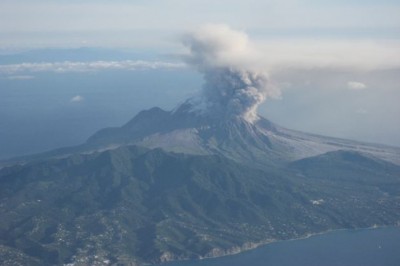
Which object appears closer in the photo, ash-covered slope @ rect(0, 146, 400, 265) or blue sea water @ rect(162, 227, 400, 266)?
blue sea water @ rect(162, 227, 400, 266)

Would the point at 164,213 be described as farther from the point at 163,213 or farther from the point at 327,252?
the point at 327,252

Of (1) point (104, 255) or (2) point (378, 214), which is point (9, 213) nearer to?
(1) point (104, 255)

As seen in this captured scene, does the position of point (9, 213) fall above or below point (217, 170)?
below

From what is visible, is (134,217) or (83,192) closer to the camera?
(134,217)

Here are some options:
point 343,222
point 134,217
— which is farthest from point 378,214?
point 134,217

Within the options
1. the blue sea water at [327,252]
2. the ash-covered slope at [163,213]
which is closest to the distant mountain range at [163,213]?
the ash-covered slope at [163,213]

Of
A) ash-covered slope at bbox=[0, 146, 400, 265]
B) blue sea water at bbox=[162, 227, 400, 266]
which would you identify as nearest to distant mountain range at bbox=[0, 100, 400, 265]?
ash-covered slope at bbox=[0, 146, 400, 265]

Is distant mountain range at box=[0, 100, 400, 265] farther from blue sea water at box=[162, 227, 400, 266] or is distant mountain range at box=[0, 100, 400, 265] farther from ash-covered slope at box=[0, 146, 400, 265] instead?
blue sea water at box=[162, 227, 400, 266]

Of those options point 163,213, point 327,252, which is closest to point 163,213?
point 163,213

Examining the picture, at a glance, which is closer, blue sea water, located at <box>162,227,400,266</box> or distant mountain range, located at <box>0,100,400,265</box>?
blue sea water, located at <box>162,227,400,266</box>
